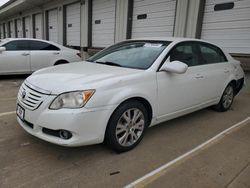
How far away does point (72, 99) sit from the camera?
2510 millimetres

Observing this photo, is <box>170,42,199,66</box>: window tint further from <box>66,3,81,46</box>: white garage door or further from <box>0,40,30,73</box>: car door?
<box>66,3,81,46</box>: white garage door

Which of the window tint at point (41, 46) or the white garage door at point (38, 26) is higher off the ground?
the white garage door at point (38, 26)

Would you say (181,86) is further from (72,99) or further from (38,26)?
(38,26)

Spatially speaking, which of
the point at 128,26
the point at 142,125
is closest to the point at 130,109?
the point at 142,125

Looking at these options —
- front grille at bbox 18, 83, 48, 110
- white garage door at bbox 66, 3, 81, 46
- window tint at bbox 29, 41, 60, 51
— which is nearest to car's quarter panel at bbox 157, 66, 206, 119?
front grille at bbox 18, 83, 48, 110

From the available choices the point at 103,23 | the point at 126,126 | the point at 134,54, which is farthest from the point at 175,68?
the point at 103,23

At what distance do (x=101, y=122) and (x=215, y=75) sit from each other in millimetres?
2557

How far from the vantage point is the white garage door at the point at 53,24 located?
15.1m

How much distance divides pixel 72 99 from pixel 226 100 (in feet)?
11.4

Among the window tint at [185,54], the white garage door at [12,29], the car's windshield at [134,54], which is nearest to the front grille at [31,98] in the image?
the car's windshield at [134,54]

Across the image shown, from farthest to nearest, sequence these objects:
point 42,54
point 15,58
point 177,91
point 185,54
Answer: point 42,54 → point 15,58 → point 185,54 → point 177,91

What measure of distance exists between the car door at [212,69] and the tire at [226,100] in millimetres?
239

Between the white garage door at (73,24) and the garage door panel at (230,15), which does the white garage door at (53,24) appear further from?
the garage door panel at (230,15)

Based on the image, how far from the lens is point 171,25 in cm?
812
